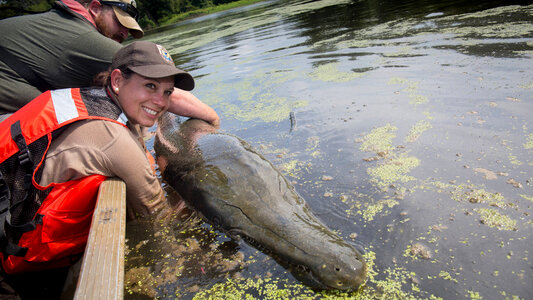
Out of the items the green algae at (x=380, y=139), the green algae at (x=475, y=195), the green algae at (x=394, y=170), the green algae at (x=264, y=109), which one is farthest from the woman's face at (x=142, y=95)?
the green algae at (x=475, y=195)

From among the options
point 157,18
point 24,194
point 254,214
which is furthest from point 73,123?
point 157,18

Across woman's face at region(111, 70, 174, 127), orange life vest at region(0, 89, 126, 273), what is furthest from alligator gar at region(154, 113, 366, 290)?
orange life vest at region(0, 89, 126, 273)

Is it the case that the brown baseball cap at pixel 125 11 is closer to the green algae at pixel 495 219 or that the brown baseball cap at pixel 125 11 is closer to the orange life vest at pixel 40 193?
the orange life vest at pixel 40 193

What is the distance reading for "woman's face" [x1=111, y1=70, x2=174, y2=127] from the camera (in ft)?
8.63

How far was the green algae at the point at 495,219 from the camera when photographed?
2.18 m

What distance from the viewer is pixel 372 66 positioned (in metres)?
6.13

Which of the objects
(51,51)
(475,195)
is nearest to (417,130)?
(475,195)

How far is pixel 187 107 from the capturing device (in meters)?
4.45

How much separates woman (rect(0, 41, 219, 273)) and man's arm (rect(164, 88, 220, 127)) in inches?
61.9

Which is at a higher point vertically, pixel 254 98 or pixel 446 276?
pixel 254 98

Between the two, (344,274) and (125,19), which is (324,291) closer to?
(344,274)

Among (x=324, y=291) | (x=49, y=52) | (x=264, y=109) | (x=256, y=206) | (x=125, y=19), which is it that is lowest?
(x=324, y=291)

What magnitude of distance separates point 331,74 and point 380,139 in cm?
293

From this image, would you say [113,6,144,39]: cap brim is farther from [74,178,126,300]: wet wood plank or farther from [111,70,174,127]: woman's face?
[74,178,126,300]: wet wood plank
